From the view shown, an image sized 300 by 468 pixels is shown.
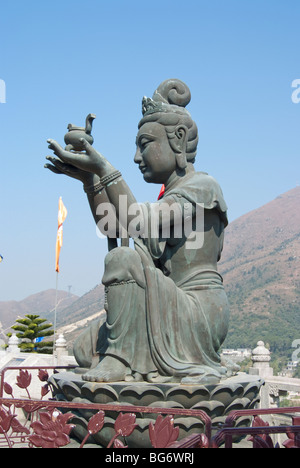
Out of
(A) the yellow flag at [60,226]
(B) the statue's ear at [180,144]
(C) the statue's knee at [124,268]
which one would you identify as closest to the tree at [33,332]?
(A) the yellow flag at [60,226]

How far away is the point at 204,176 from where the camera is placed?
4.83 metres

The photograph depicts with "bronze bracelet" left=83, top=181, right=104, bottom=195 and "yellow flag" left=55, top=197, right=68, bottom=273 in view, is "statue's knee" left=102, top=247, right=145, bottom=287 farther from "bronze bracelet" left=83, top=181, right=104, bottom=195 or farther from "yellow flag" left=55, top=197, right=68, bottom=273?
"yellow flag" left=55, top=197, right=68, bottom=273

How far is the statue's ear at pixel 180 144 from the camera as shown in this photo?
493cm

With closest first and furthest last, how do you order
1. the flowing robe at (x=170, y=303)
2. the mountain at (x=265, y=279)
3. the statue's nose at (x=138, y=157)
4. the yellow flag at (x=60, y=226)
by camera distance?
the flowing robe at (x=170, y=303)
the statue's nose at (x=138, y=157)
the yellow flag at (x=60, y=226)
the mountain at (x=265, y=279)

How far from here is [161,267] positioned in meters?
4.85

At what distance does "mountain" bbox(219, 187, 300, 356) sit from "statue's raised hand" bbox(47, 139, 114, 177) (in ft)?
121

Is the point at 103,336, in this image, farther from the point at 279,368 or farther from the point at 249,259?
the point at 249,259

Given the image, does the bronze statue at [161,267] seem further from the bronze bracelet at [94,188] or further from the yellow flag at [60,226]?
the yellow flag at [60,226]

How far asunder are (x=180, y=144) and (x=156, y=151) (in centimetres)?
24

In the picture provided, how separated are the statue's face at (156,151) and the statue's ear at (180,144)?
5 cm

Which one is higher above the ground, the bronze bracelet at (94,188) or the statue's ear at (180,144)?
the statue's ear at (180,144)

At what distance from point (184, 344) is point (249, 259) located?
266 feet

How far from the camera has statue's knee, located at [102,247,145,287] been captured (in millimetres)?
4223

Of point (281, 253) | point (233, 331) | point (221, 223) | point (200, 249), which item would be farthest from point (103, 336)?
point (281, 253)
